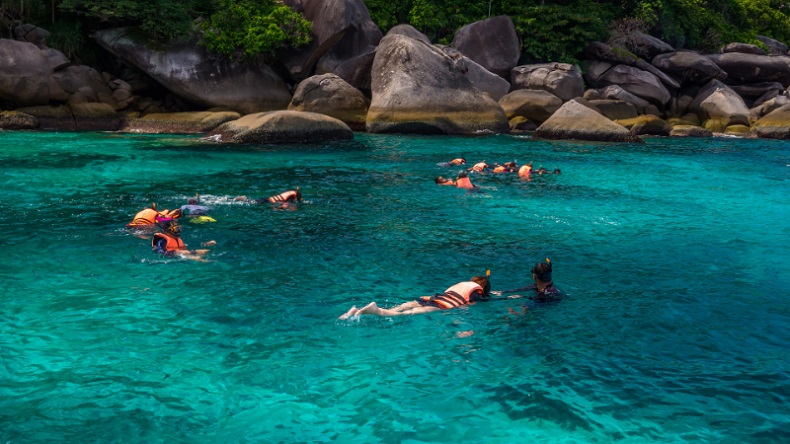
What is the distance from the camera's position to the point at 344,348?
22.8 ft

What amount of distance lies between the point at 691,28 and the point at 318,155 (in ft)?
92.2

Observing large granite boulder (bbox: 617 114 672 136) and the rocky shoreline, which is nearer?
the rocky shoreline

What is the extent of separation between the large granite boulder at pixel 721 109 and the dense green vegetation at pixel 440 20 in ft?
17.4

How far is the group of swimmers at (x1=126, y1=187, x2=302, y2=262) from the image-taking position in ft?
32.4

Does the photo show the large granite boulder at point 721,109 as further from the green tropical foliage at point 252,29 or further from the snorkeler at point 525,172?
the green tropical foliage at point 252,29

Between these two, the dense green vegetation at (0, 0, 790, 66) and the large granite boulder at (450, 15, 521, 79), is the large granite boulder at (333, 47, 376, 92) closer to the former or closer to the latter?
the dense green vegetation at (0, 0, 790, 66)

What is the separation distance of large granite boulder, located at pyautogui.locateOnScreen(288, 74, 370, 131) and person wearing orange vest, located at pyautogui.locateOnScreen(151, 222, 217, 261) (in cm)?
1699

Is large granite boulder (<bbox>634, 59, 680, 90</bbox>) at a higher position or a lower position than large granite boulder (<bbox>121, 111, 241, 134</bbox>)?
higher

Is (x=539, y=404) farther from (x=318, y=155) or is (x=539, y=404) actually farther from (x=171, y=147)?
(x=171, y=147)

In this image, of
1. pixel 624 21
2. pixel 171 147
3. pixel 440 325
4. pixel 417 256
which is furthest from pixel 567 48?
pixel 440 325

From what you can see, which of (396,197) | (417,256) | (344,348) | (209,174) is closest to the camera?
(344,348)

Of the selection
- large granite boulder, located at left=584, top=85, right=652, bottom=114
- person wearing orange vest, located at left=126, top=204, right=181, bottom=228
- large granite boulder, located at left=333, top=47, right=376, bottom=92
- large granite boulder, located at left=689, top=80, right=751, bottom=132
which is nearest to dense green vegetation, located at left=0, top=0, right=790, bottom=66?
large granite boulder, located at left=333, top=47, right=376, bottom=92

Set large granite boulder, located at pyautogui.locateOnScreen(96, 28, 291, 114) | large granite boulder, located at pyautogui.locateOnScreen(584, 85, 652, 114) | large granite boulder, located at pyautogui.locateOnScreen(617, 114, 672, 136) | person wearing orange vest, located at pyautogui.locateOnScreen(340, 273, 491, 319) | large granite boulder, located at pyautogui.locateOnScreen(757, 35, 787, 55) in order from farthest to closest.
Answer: large granite boulder, located at pyautogui.locateOnScreen(757, 35, 787, 55)
large granite boulder, located at pyautogui.locateOnScreen(584, 85, 652, 114)
large granite boulder, located at pyautogui.locateOnScreen(617, 114, 672, 136)
large granite boulder, located at pyautogui.locateOnScreen(96, 28, 291, 114)
person wearing orange vest, located at pyautogui.locateOnScreen(340, 273, 491, 319)

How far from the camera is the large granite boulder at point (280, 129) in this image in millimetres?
22875
